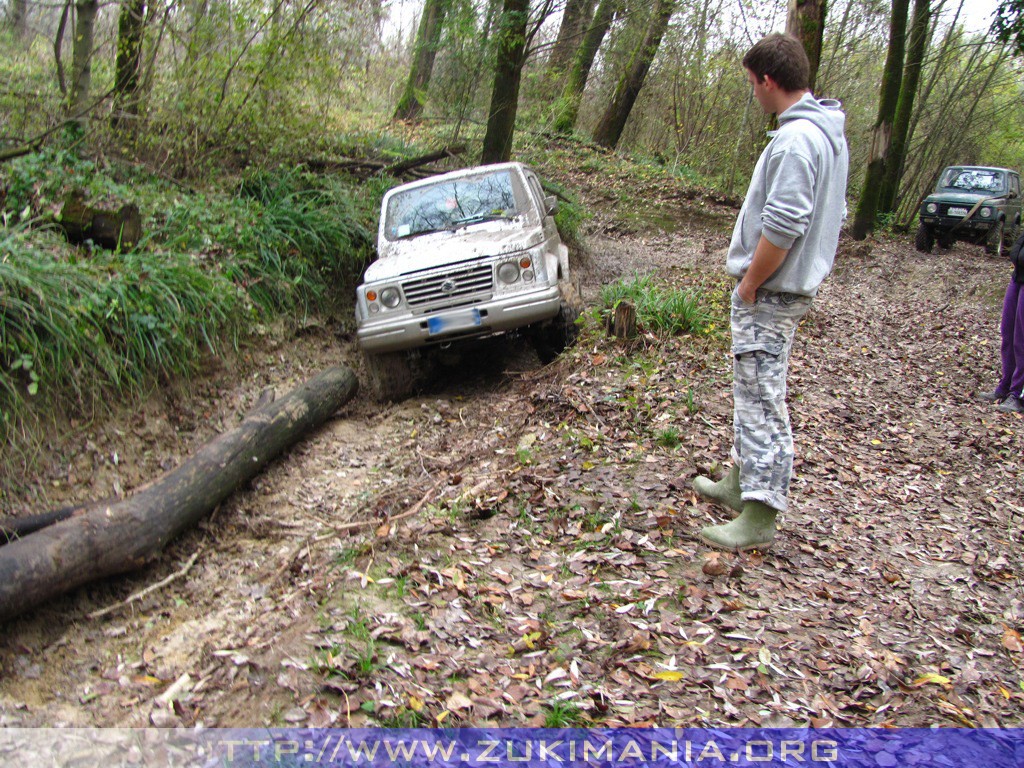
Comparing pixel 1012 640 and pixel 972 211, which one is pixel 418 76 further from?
pixel 1012 640

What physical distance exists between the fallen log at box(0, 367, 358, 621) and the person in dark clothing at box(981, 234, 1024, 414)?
5.84 metres

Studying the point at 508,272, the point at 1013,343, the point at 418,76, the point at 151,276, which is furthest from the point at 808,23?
the point at 418,76

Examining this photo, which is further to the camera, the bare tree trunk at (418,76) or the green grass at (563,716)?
the bare tree trunk at (418,76)

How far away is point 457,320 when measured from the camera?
5934mm

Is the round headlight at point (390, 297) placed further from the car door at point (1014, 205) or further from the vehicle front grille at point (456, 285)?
the car door at point (1014, 205)

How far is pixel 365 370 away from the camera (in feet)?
24.1

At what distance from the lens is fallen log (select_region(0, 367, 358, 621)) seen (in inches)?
138

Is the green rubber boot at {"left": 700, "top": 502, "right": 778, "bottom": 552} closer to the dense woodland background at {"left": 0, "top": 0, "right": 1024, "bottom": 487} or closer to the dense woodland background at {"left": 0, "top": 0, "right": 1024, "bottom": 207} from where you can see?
the dense woodland background at {"left": 0, "top": 0, "right": 1024, "bottom": 487}

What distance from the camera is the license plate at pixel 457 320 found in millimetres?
5922

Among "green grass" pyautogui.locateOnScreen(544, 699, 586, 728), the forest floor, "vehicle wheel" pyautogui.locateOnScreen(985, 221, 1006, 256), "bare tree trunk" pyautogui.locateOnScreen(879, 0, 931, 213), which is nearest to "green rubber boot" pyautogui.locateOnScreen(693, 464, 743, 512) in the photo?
the forest floor

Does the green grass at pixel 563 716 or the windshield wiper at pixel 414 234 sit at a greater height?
the windshield wiper at pixel 414 234

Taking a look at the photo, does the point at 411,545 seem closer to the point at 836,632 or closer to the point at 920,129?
the point at 836,632

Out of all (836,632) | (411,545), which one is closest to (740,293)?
(836,632)

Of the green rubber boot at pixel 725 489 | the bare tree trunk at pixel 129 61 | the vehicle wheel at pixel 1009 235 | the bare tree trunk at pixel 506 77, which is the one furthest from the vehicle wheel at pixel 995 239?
the bare tree trunk at pixel 129 61
